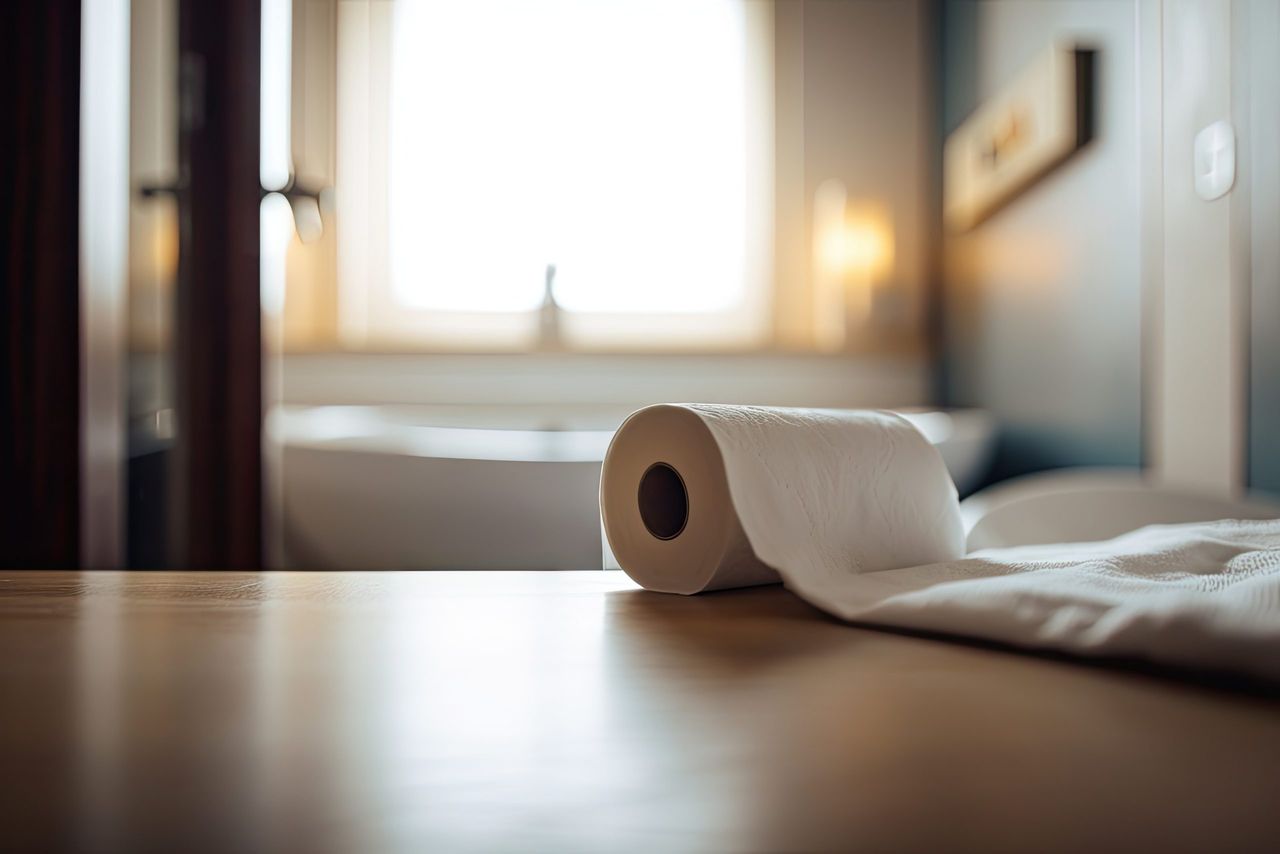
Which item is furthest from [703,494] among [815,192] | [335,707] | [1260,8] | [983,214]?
[815,192]

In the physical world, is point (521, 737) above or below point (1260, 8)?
below

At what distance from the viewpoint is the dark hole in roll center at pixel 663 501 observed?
472mm

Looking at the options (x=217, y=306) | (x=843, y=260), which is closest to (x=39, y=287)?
(x=217, y=306)

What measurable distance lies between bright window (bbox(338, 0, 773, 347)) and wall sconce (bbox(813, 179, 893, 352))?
15cm

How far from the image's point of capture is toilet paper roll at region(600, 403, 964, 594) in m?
0.44

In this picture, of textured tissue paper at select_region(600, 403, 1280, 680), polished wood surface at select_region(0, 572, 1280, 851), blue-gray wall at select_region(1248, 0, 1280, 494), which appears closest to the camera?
polished wood surface at select_region(0, 572, 1280, 851)

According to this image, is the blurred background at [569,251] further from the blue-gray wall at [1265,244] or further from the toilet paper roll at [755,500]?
the toilet paper roll at [755,500]

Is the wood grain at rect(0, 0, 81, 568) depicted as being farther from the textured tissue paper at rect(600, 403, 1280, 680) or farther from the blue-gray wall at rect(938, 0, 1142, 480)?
the blue-gray wall at rect(938, 0, 1142, 480)

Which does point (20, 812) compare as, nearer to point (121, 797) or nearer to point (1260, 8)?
point (121, 797)

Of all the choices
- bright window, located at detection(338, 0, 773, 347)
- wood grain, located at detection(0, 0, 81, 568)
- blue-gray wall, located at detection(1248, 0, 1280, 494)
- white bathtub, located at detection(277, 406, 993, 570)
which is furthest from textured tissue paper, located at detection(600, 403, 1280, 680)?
bright window, located at detection(338, 0, 773, 347)

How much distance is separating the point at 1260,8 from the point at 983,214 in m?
1.07

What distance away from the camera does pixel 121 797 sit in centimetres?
17

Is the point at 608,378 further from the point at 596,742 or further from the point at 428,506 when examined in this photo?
the point at 596,742

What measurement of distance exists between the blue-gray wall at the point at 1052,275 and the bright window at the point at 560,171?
0.55 m
